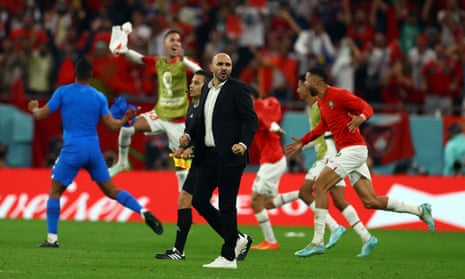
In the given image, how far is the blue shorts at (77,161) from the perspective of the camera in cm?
1677

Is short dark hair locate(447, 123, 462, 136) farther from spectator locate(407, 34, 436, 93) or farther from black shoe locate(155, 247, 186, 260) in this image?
black shoe locate(155, 247, 186, 260)

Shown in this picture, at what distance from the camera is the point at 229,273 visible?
42.5ft

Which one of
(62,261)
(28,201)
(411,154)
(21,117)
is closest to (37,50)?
(21,117)

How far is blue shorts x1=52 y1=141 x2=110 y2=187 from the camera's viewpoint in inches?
660

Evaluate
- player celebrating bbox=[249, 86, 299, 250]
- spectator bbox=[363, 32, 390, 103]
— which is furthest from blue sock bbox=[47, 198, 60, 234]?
spectator bbox=[363, 32, 390, 103]

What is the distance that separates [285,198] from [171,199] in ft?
17.8

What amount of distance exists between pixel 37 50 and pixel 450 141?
10.4 m

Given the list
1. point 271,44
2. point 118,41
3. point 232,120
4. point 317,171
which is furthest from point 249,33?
point 232,120

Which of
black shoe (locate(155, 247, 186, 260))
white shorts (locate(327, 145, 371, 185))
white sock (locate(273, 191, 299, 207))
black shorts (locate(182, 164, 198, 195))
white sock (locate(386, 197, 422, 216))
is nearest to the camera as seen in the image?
black shoe (locate(155, 247, 186, 260))

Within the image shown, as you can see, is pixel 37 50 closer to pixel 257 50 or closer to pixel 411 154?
pixel 257 50

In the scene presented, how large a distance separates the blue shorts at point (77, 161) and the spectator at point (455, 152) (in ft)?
35.7

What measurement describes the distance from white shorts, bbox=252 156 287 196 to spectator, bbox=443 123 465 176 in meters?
7.53

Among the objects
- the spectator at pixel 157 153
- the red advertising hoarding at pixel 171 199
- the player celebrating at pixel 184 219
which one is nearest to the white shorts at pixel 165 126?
the player celebrating at pixel 184 219

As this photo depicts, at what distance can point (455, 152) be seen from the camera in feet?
83.2
